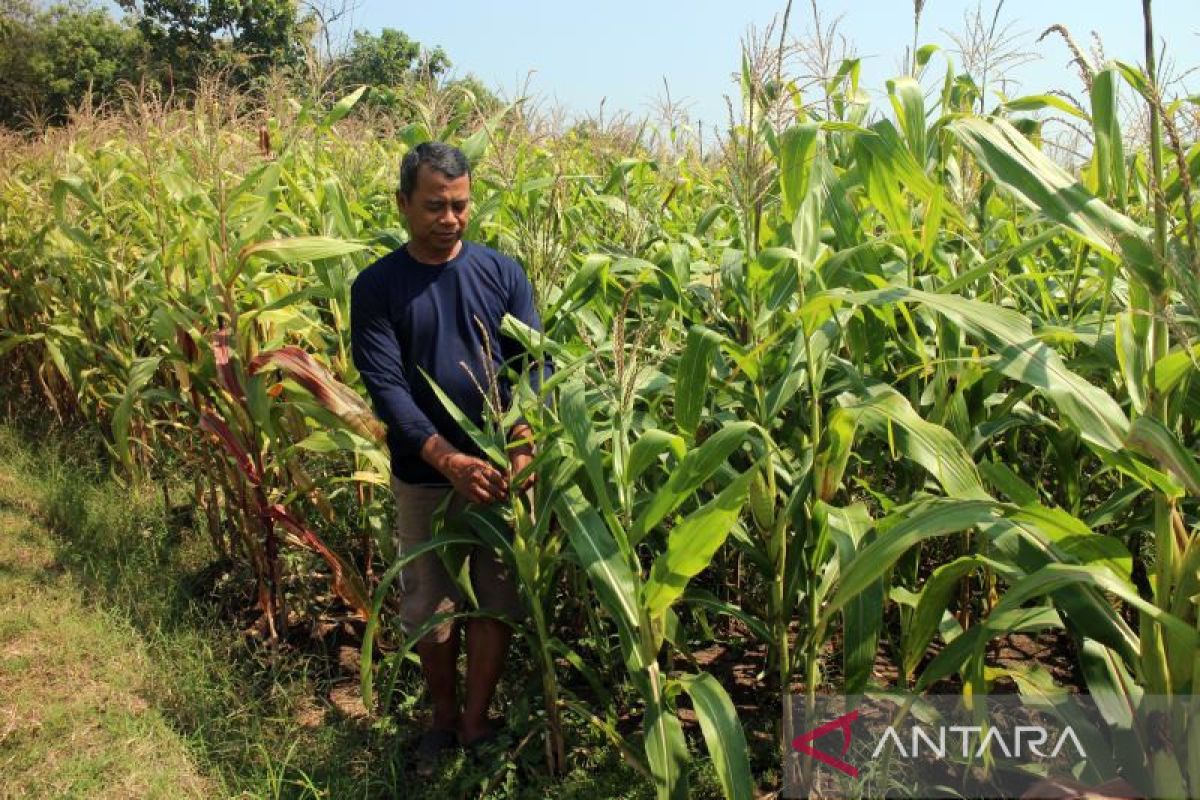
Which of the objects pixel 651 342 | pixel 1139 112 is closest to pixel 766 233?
pixel 651 342

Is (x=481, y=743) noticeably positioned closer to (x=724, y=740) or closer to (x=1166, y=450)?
(x=724, y=740)

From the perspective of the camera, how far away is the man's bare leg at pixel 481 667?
276 cm

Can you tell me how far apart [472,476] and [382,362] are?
45cm

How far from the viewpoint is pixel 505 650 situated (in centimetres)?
280

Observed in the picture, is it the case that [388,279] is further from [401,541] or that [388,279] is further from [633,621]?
[633,621]

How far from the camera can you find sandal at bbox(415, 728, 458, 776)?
2.75 m

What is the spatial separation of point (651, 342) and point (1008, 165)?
1427 mm

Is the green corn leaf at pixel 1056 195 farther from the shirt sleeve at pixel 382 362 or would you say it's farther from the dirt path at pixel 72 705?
the dirt path at pixel 72 705

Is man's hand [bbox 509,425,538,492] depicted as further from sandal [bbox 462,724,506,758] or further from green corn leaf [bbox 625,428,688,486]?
sandal [bbox 462,724,506,758]

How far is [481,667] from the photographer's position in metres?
2.77

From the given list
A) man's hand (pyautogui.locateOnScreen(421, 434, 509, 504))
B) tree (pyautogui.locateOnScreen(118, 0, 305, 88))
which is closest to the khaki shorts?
man's hand (pyautogui.locateOnScreen(421, 434, 509, 504))

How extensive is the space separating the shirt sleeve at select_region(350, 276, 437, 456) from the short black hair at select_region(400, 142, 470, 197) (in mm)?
299

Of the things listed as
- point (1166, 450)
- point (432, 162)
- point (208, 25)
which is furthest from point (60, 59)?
point (1166, 450)

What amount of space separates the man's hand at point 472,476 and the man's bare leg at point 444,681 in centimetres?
55
